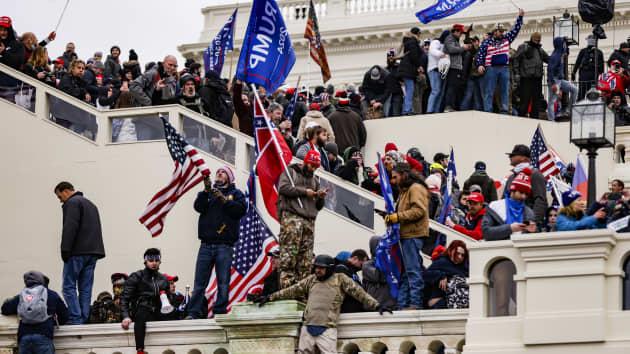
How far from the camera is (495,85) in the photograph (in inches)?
1331

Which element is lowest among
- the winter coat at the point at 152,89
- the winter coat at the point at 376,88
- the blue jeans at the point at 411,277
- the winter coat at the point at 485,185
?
the blue jeans at the point at 411,277

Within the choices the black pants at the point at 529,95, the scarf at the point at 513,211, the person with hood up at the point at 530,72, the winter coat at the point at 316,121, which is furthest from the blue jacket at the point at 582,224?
the black pants at the point at 529,95

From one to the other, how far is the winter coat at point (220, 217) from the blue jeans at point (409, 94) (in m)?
10.5

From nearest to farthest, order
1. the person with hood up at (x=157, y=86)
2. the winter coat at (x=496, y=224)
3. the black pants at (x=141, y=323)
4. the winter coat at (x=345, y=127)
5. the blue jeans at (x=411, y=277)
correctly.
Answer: the winter coat at (x=496, y=224) → the blue jeans at (x=411, y=277) → the black pants at (x=141, y=323) → the person with hood up at (x=157, y=86) → the winter coat at (x=345, y=127)

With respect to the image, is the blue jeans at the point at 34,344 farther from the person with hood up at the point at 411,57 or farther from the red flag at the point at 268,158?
the person with hood up at the point at 411,57

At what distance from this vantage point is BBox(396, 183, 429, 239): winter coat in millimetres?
22000

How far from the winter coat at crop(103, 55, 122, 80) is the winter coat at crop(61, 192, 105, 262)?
35.8 feet

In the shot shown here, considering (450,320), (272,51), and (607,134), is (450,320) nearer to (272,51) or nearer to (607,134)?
(607,134)

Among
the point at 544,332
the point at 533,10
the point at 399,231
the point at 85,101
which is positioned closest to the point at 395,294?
the point at 399,231

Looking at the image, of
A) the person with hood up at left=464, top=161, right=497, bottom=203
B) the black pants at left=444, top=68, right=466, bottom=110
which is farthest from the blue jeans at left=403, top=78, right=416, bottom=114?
the person with hood up at left=464, top=161, right=497, bottom=203

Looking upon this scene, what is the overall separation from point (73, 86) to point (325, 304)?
1157cm

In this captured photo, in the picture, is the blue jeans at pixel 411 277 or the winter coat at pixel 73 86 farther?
the winter coat at pixel 73 86

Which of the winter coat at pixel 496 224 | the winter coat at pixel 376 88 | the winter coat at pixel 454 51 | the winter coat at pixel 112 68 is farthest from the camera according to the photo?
the winter coat at pixel 112 68

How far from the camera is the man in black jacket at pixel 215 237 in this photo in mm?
23719
